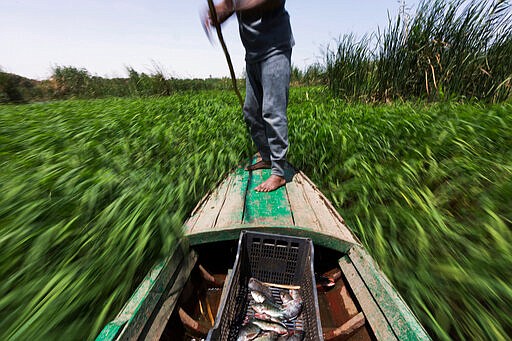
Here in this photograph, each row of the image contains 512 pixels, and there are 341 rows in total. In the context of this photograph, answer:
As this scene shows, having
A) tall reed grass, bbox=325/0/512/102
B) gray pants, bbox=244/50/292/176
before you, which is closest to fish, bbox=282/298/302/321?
gray pants, bbox=244/50/292/176

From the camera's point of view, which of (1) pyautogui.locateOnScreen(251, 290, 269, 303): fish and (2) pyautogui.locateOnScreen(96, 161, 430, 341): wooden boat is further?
(1) pyautogui.locateOnScreen(251, 290, 269, 303): fish

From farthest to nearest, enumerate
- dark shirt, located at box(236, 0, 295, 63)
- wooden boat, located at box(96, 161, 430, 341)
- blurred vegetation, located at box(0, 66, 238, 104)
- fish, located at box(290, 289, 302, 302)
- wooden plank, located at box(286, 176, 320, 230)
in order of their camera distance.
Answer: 1. blurred vegetation, located at box(0, 66, 238, 104)
2. dark shirt, located at box(236, 0, 295, 63)
3. wooden plank, located at box(286, 176, 320, 230)
4. fish, located at box(290, 289, 302, 302)
5. wooden boat, located at box(96, 161, 430, 341)

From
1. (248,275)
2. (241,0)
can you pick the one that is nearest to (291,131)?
(241,0)

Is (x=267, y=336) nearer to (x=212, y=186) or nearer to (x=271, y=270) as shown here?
(x=271, y=270)

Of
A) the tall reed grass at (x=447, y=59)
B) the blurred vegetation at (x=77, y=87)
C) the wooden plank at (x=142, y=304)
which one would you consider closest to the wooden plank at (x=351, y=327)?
the wooden plank at (x=142, y=304)

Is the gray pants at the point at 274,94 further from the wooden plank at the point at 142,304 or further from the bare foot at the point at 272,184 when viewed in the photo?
the wooden plank at the point at 142,304

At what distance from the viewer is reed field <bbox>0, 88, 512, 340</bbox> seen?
35.1 inches

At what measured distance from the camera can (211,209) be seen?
1.54 m

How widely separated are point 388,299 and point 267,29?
1.77m

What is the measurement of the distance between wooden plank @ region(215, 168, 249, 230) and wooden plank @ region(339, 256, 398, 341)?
61 cm

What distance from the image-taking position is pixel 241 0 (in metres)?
1.67

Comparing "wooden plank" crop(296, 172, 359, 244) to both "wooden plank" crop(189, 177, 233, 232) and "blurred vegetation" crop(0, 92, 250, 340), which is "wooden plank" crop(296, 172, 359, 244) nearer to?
"wooden plank" crop(189, 177, 233, 232)

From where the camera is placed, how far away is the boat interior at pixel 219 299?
108cm

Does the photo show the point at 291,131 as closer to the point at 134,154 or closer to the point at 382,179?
the point at 382,179
